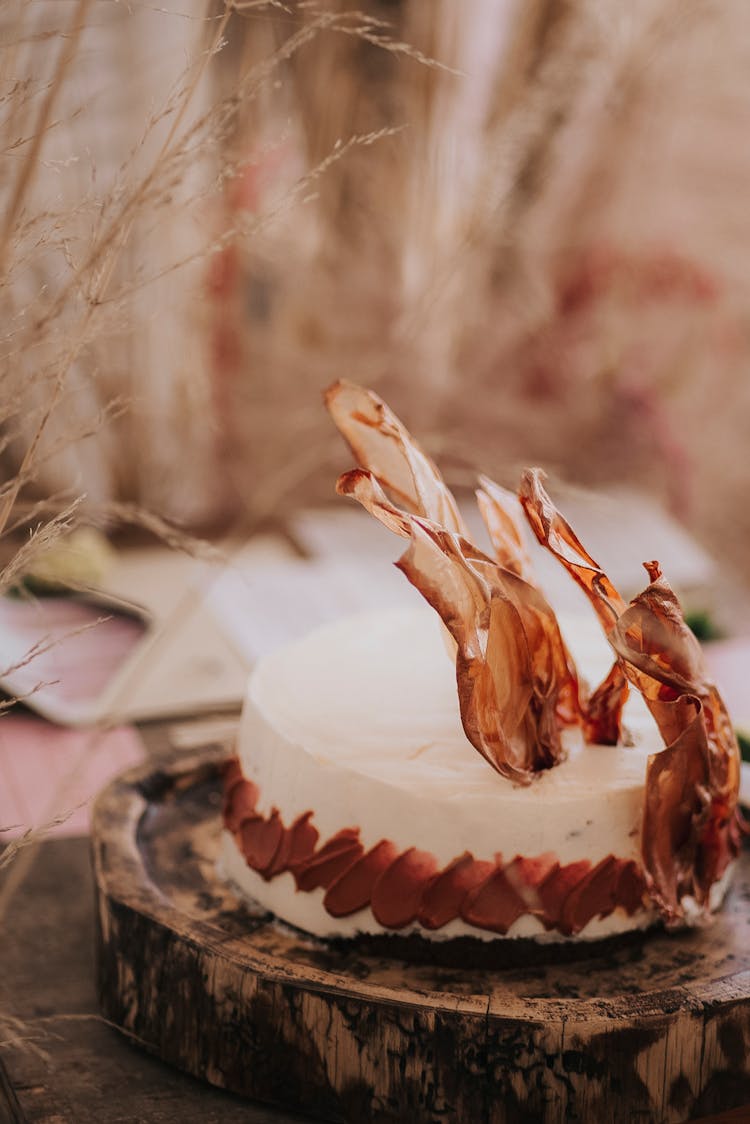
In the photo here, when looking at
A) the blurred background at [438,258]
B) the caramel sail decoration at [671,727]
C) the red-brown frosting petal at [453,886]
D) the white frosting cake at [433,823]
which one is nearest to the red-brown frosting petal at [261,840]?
the white frosting cake at [433,823]

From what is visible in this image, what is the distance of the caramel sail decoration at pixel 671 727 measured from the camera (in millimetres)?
854

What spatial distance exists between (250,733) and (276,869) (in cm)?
11

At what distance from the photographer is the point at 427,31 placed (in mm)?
2258

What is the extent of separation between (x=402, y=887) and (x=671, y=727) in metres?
0.22

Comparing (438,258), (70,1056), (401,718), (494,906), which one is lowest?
(70,1056)

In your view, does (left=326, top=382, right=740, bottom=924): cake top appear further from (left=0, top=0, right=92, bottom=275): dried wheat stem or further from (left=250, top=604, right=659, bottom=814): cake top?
(left=0, top=0, right=92, bottom=275): dried wheat stem

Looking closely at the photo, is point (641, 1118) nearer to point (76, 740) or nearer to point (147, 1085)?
point (147, 1085)

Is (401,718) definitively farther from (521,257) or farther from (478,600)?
(521,257)

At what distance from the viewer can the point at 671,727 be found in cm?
89

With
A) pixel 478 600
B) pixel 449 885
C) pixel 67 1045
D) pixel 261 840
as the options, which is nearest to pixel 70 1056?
pixel 67 1045

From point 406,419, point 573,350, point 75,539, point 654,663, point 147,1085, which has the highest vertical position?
point 573,350

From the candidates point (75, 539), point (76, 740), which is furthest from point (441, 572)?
point (75, 539)

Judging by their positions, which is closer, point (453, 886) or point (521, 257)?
point (453, 886)

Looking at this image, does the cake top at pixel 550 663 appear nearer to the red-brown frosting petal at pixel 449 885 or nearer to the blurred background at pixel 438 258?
the red-brown frosting petal at pixel 449 885
